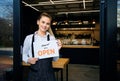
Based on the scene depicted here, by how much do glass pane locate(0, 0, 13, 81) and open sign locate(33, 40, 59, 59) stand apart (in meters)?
1.17

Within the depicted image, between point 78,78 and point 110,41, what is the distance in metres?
3.25

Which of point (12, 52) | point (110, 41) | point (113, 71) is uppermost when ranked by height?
point (110, 41)

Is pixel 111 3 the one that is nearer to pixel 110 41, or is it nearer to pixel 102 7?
pixel 102 7

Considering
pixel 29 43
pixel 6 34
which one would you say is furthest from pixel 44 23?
pixel 6 34

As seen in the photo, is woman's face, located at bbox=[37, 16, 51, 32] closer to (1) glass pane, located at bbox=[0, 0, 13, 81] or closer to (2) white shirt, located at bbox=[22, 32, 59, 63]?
(2) white shirt, located at bbox=[22, 32, 59, 63]

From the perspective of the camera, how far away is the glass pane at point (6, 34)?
315cm

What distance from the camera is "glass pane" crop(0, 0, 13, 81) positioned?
3.15 meters

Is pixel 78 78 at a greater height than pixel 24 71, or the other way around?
pixel 24 71

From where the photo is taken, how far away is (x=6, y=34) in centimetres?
324

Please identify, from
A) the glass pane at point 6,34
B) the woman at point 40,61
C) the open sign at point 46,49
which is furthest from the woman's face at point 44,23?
the glass pane at point 6,34

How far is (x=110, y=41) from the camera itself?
2625 mm

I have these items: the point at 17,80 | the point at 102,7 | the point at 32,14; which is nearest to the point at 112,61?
the point at 102,7

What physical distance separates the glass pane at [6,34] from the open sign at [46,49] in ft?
3.83

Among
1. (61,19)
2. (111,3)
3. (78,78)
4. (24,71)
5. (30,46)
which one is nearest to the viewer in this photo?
(30,46)
